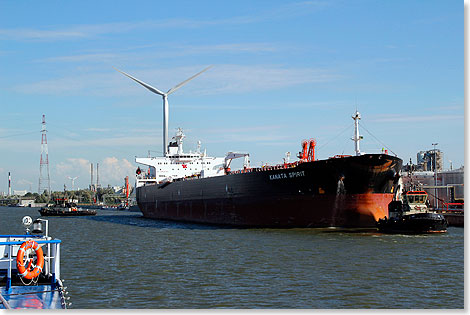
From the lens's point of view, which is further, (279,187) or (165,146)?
(165,146)

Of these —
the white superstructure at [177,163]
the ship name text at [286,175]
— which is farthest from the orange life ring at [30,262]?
the white superstructure at [177,163]

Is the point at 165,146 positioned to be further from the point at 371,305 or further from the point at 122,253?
the point at 371,305

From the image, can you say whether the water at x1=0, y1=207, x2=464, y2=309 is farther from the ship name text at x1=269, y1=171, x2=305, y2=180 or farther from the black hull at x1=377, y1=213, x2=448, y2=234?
the ship name text at x1=269, y1=171, x2=305, y2=180

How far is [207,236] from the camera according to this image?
107 ft

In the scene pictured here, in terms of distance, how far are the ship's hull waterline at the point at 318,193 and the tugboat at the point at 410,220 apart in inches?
52.9

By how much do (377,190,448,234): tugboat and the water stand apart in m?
1.23

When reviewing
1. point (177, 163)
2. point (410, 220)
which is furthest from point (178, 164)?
point (410, 220)

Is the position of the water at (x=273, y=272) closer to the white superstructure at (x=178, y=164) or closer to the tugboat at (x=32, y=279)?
the tugboat at (x=32, y=279)

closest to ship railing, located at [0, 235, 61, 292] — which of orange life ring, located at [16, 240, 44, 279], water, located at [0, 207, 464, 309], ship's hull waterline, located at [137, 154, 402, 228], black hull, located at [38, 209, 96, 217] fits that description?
orange life ring, located at [16, 240, 44, 279]

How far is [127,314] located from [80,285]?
565 centimetres

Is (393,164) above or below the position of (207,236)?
above

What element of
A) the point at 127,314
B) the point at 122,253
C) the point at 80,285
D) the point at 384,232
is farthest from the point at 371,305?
the point at 384,232

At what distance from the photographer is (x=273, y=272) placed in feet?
62.1

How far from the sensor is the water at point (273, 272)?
1498 cm
